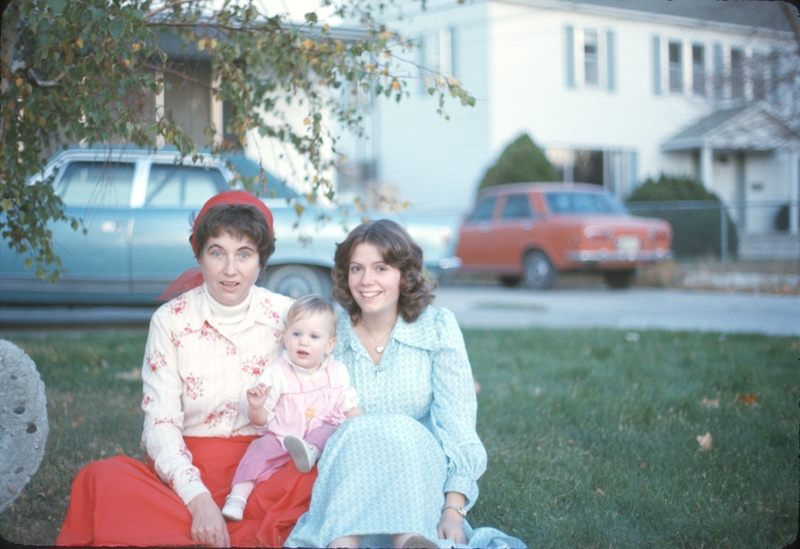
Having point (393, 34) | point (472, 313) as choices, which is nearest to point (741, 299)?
point (472, 313)

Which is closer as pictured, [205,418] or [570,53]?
[205,418]

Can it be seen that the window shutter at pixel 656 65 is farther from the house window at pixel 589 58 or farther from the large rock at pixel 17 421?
the large rock at pixel 17 421

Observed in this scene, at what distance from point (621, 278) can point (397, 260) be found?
1090 centimetres

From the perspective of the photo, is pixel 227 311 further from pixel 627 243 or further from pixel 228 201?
pixel 627 243

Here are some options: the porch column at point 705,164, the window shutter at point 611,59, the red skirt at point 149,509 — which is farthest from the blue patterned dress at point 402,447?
the porch column at point 705,164

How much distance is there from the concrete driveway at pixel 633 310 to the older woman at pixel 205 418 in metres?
5.72

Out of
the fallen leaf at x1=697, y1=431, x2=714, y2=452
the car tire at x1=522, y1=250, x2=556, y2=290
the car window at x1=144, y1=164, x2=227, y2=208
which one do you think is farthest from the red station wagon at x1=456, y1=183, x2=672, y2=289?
the fallen leaf at x1=697, y1=431, x2=714, y2=452

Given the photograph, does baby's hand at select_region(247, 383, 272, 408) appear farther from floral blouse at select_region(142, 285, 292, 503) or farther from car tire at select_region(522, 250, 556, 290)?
car tire at select_region(522, 250, 556, 290)

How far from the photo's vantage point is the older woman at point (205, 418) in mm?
2512

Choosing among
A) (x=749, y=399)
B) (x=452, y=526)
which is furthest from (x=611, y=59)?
(x=452, y=526)

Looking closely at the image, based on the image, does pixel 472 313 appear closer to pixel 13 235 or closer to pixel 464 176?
pixel 13 235

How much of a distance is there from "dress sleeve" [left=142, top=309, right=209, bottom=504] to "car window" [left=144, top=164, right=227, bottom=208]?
16.8 feet

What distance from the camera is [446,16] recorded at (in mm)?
18312

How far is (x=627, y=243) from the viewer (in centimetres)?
1234
